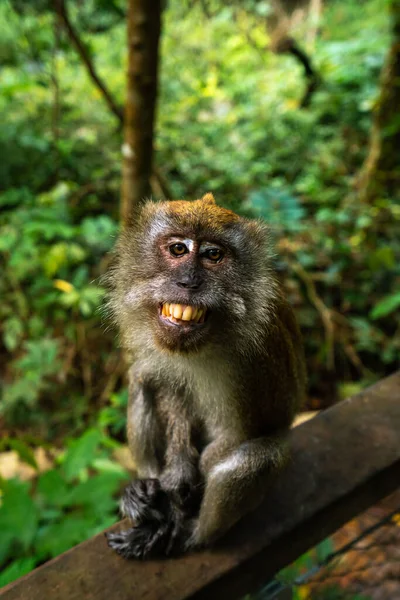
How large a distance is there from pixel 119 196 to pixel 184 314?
4.43 m

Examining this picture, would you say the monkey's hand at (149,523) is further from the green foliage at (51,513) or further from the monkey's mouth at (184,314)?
the monkey's mouth at (184,314)

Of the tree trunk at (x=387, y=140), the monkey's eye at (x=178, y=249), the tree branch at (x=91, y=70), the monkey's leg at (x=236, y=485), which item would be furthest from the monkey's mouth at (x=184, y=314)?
the tree trunk at (x=387, y=140)

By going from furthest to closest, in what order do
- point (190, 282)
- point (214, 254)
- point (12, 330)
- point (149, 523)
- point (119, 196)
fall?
point (119, 196)
point (12, 330)
point (149, 523)
point (214, 254)
point (190, 282)

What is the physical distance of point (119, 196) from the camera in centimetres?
580

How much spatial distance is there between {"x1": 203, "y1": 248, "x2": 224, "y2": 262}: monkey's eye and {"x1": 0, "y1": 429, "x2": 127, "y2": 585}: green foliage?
1.53 m

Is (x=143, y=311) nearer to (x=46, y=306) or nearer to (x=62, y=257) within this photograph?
(x=62, y=257)

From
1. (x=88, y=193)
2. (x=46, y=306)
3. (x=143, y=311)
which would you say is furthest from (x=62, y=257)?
(x=143, y=311)

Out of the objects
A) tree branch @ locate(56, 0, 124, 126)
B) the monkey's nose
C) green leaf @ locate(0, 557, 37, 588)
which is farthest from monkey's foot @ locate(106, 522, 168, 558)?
tree branch @ locate(56, 0, 124, 126)

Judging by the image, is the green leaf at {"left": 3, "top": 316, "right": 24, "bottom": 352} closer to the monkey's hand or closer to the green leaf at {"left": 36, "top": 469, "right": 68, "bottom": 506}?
the green leaf at {"left": 36, "top": 469, "right": 68, "bottom": 506}

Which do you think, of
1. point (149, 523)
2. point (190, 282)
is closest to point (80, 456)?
point (149, 523)

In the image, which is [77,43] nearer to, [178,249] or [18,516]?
[178,249]

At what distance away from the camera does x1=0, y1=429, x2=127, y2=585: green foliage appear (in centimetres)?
232

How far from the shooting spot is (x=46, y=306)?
494 centimetres

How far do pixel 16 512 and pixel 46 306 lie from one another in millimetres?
2850
